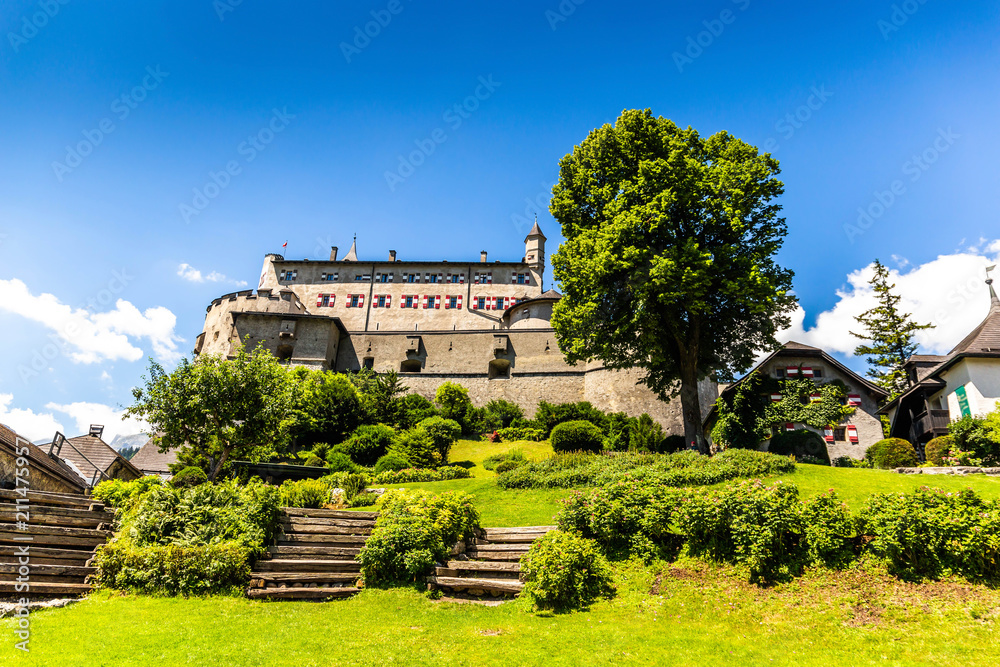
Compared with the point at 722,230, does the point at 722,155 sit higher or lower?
higher

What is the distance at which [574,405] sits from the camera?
36.4 metres

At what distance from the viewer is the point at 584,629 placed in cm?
834

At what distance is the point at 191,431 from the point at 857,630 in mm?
21998

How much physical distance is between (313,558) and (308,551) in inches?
7.5

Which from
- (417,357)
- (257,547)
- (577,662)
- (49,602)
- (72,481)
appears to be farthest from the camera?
(417,357)

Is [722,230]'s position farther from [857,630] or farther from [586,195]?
[857,630]

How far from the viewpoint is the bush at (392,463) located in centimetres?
2611

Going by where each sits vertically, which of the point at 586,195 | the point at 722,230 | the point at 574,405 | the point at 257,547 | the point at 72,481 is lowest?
the point at 257,547

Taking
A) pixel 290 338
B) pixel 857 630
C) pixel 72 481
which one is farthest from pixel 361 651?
pixel 290 338

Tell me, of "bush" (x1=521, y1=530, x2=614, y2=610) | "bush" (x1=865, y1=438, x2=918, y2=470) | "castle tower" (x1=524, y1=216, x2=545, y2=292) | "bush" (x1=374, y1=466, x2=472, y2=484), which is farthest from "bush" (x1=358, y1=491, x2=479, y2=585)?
"castle tower" (x1=524, y1=216, x2=545, y2=292)

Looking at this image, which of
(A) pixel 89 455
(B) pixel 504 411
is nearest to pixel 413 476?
(A) pixel 89 455

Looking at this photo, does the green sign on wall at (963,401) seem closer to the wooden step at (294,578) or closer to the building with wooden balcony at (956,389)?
the building with wooden balcony at (956,389)

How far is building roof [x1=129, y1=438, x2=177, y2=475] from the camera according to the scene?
1233 inches

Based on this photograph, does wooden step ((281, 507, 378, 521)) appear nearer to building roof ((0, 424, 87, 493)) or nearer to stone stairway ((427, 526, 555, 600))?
stone stairway ((427, 526, 555, 600))
